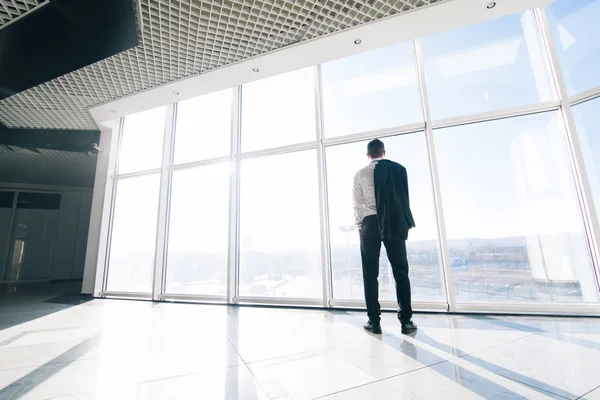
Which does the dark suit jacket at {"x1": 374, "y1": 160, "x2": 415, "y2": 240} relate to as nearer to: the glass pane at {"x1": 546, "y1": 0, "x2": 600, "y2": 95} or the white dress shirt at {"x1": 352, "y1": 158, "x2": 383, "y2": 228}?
the white dress shirt at {"x1": 352, "y1": 158, "x2": 383, "y2": 228}

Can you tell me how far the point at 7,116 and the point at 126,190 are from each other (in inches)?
77.1

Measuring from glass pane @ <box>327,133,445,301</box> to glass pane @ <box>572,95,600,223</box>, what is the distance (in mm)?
1361

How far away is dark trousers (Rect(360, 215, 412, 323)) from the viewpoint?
1.93 meters

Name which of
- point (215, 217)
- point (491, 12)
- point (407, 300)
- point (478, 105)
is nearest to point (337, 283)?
point (407, 300)

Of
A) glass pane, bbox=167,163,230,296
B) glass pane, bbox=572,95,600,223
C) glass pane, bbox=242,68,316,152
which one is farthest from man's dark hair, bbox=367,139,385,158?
glass pane, bbox=167,163,230,296

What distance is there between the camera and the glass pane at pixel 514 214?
2418mm

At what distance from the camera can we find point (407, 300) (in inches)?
75.7

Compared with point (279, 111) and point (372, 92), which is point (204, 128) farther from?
point (372, 92)

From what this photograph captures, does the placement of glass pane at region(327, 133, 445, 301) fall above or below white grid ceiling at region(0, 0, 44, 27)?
below

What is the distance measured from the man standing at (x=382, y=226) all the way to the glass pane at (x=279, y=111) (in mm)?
1515

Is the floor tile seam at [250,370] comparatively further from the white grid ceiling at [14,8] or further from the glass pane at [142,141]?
the glass pane at [142,141]

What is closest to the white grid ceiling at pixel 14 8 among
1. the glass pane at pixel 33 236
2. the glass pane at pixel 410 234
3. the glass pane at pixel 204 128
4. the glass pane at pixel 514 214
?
the glass pane at pixel 204 128

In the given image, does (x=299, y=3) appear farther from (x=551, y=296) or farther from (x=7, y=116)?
(x=7, y=116)

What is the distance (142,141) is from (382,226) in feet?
14.5
